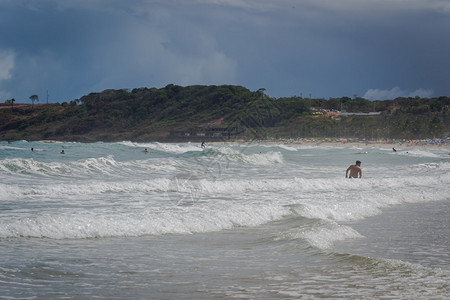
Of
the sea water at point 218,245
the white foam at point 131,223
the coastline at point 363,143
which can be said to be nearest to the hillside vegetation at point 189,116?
the coastline at point 363,143

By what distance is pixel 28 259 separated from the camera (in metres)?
6.62

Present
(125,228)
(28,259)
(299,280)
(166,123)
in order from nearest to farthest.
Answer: (299,280) → (28,259) → (125,228) → (166,123)

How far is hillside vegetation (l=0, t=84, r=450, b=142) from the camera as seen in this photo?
121 meters

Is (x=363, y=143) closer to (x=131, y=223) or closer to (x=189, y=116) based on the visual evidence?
(x=189, y=116)

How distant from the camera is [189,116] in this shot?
15225cm

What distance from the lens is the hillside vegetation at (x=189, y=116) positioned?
12121 centimetres

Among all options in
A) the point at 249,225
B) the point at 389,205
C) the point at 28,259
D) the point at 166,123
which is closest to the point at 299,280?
the point at 28,259

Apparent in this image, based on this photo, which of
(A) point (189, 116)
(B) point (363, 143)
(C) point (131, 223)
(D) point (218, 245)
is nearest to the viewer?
(D) point (218, 245)

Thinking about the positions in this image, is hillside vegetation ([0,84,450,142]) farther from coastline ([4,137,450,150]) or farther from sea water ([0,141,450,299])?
sea water ([0,141,450,299])

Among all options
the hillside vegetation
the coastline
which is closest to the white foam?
the coastline

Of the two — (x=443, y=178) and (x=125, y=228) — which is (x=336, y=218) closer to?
(x=125, y=228)

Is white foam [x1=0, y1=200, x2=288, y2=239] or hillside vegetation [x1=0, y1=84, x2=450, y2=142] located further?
hillside vegetation [x1=0, y1=84, x2=450, y2=142]

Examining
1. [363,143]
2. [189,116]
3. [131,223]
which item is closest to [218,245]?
[131,223]

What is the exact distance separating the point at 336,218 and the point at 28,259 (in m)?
7.18
